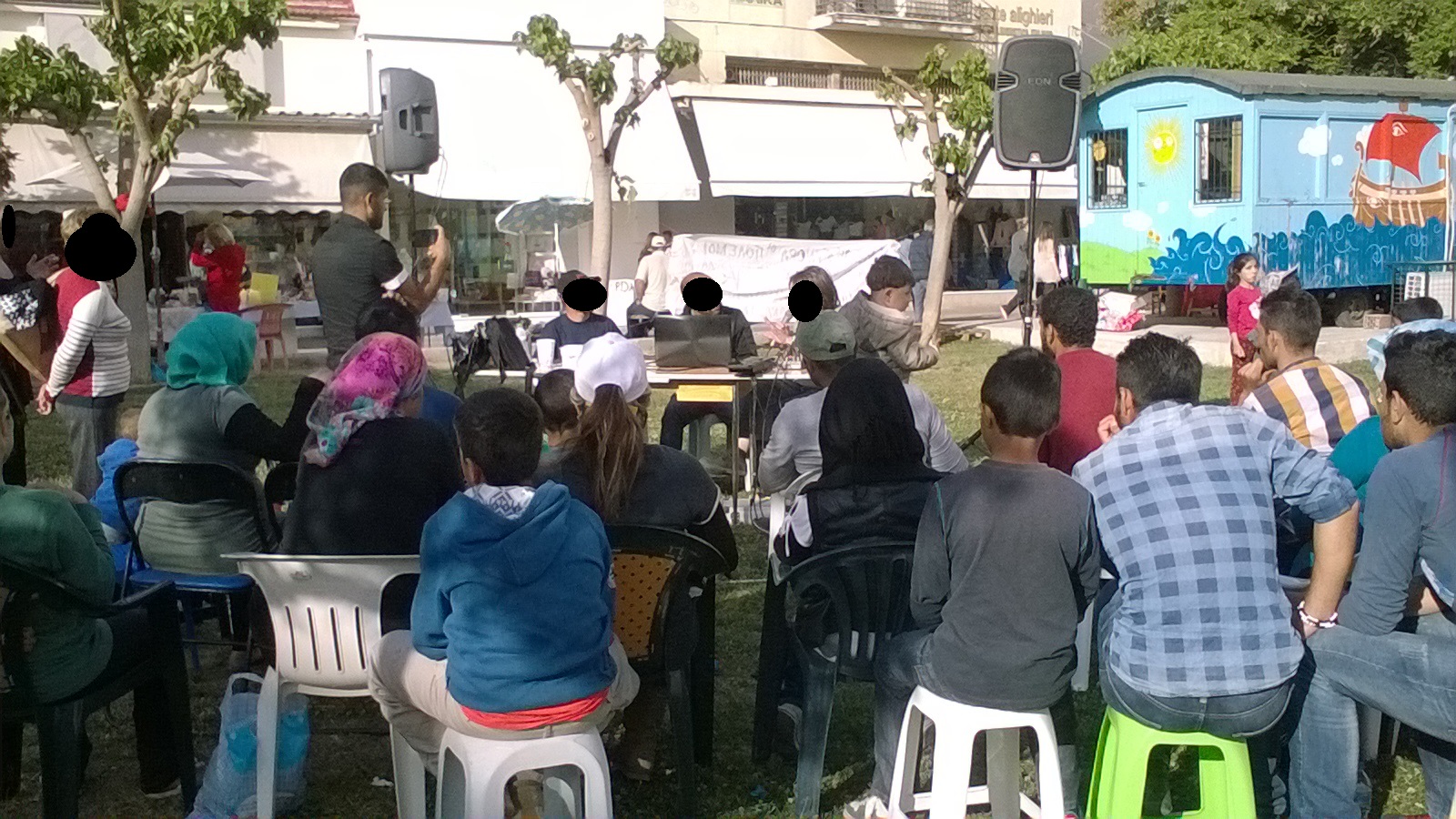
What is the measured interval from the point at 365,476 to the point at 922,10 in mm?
22773

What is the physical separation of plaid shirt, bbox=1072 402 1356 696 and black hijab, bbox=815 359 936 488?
2.18ft

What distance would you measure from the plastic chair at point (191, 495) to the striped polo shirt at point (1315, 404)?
3.14m

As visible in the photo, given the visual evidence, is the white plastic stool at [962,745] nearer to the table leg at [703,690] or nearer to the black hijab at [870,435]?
the black hijab at [870,435]

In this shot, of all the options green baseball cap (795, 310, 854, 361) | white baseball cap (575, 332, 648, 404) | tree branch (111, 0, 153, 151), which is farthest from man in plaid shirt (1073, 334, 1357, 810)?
tree branch (111, 0, 153, 151)

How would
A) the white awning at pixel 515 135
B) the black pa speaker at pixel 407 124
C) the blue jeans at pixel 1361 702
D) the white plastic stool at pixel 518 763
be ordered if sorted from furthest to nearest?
the white awning at pixel 515 135 → the black pa speaker at pixel 407 124 → the blue jeans at pixel 1361 702 → the white plastic stool at pixel 518 763

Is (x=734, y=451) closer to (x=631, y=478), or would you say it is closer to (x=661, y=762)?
(x=661, y=762)

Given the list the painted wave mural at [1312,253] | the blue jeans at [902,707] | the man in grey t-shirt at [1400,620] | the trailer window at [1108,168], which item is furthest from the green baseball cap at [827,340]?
the trailer window at [1108,168]

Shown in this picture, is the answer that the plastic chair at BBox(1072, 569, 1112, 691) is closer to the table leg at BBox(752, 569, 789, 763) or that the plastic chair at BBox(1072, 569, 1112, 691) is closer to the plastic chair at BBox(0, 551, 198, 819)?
the table leg at BBox(752, 569, 789, 763)

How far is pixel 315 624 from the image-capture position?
3344mm

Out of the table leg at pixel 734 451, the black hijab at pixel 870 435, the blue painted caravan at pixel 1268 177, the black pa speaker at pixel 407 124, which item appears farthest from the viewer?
the blue painted caravan at pixel 1268 177

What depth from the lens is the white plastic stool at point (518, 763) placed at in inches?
112

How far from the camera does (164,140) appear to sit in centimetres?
1255

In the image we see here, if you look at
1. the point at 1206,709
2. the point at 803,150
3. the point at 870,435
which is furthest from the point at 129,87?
the point at 1206,709

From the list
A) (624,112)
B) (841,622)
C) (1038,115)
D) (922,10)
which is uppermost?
(922,10)
